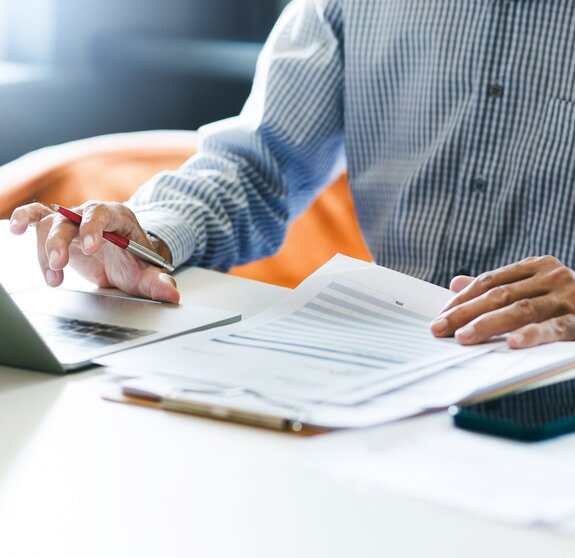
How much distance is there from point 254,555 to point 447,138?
99 cm

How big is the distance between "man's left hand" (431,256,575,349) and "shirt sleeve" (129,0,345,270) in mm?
468

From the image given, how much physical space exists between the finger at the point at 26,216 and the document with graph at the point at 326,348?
0.28m

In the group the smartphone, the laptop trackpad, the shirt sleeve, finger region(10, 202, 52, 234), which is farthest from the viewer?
the shirt sleeve

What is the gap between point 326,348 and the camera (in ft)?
2.24

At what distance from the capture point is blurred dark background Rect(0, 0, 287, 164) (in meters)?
2.21

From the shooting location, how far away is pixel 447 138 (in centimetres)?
131

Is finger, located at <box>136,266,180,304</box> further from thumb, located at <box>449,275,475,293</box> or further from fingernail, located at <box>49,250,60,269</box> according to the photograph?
thumb, located at <box>449,275,475,293</box>

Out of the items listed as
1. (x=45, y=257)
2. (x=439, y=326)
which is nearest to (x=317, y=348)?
(x=439, y=326)

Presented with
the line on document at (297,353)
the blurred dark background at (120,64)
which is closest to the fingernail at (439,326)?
the line on document at (297,353)

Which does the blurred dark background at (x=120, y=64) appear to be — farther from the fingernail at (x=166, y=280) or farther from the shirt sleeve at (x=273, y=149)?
the fingernail at (x=166, y=280)

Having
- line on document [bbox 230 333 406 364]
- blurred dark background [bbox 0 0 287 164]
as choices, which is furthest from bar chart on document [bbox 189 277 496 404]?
blurred dark background [bbox 0 0 287 164]

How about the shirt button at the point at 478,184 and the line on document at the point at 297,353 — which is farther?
the shirt button at the point at 478,184

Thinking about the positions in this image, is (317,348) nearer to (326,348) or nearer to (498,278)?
(326,348)

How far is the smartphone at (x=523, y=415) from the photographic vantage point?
0.54 metres
